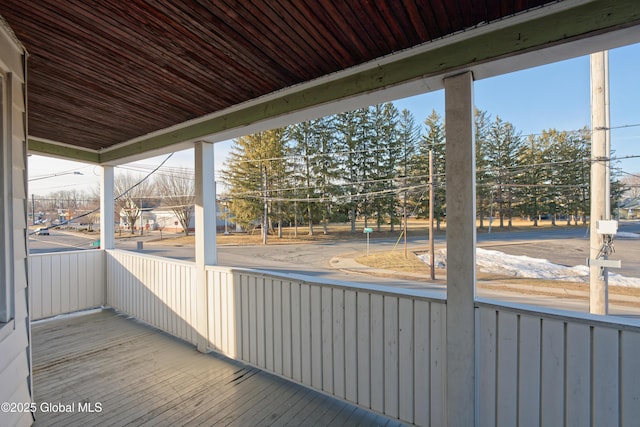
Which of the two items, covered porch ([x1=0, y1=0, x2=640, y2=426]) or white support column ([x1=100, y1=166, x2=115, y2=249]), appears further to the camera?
white support column ([x1=100, y1=166, x2=115, y2=249])

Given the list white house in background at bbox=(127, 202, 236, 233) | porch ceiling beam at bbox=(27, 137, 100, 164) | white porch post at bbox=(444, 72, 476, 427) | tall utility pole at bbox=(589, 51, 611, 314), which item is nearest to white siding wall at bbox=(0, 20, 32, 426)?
white porch post at bbox=(444, 72, 476, 427)

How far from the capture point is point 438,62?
4.74 ft

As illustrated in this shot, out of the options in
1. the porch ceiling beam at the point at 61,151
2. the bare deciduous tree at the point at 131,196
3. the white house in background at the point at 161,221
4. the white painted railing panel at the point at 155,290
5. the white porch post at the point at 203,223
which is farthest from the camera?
the white house in background at the point at 161,221

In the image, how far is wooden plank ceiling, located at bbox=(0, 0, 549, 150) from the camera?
1.18 meters

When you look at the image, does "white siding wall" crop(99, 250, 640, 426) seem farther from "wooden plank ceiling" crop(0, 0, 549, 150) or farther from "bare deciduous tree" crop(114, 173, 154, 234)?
"bare deciduous tree" crop(114, 173, 154, 234)

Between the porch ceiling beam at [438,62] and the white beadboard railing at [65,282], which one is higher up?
the porch ceiling beam at [438,62]

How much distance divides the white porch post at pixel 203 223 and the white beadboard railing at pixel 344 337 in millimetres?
234

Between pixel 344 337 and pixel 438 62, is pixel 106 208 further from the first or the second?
pixel 438 62

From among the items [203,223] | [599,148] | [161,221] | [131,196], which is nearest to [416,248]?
[599,148]

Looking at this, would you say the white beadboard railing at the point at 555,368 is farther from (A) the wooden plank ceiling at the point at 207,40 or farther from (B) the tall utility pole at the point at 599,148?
(B) the tall utility pole at the point at 599,148

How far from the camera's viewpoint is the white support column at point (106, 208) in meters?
3.94

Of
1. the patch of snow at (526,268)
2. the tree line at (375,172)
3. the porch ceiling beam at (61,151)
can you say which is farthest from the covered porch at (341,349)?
the patch of snow at (526,268)

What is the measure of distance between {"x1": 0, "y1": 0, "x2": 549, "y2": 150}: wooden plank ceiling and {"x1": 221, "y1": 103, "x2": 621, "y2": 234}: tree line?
4613mm

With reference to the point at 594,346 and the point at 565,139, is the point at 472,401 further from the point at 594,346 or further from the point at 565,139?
the point at 565,139
